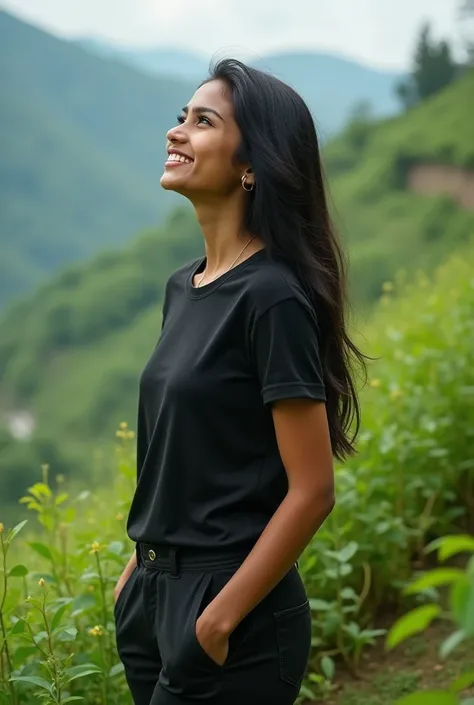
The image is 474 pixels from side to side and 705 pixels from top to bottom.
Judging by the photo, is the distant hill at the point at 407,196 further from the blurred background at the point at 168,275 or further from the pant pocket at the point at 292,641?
the pant pocket at the point at 292,641

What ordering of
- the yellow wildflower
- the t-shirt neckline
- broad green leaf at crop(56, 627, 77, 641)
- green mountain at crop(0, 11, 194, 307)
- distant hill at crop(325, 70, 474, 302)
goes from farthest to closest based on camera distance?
green mountain at crop(0, 11, 194, 307) → distant hill at crop(325, 70, 474, 302) → the yellow wildflower → broad green leaf at crop(56, 627, 77, 641) → the t-shirt neckline

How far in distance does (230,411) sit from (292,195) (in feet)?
1.24

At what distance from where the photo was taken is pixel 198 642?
1.55m

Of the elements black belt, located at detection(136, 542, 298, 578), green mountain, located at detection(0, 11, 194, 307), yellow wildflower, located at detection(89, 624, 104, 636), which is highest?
green mountain, located at detection(0, 11, 194, 307)

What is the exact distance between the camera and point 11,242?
34.1m

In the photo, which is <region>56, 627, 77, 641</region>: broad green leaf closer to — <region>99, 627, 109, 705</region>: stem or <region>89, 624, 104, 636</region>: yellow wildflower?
<region>89, 624, 104, 636</region>: yellow wildflower

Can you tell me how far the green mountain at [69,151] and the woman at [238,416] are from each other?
29058 millimetres

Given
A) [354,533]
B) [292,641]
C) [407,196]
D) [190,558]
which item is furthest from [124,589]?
[407,196]

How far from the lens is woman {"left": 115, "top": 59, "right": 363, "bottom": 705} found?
156 centimetres

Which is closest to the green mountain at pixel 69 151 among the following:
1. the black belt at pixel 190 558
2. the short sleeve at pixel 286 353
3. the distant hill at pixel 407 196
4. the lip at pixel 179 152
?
the distant hill at pixel 407 196

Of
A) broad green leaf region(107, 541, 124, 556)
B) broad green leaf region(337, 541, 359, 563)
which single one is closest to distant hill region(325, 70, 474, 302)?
broad green leaf region(337, 541, 359, 563)

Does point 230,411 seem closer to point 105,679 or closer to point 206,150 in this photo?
point 206,150

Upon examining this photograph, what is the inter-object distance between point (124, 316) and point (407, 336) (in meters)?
20.2

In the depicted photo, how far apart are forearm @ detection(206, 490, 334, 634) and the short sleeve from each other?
0.16 m
